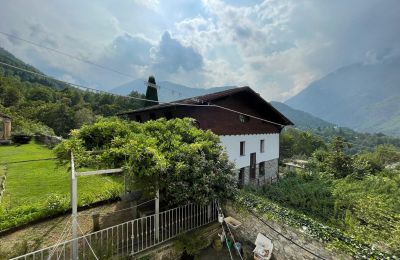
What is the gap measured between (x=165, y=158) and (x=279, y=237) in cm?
431

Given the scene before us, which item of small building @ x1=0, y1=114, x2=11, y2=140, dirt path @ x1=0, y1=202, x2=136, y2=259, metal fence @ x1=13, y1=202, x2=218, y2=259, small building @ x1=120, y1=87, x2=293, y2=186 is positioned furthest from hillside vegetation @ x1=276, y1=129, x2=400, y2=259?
small building @ x1=0, y1=114, x2=11, y2=140

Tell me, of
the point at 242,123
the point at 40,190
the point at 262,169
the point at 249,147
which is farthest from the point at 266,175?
the point at 40,190

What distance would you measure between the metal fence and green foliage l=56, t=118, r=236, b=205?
2.48 ft

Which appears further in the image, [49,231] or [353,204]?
[353,204]

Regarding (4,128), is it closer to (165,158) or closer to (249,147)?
(249,147)

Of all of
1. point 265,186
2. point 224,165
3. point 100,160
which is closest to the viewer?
point 100,160

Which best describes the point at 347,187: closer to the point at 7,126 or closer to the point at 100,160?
the point at 100,160

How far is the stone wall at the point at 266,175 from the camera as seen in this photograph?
1664 cm

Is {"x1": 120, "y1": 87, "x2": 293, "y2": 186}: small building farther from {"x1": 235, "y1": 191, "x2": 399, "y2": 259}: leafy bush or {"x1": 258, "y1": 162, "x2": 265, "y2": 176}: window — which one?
{"x1": 235, "y1": 191, "x2": 399, "y2": 259}: leafy bush

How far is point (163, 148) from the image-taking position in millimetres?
7359

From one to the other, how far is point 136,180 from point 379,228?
399 inches

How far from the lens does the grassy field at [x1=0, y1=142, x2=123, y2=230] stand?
24.0ft

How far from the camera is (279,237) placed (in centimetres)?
699

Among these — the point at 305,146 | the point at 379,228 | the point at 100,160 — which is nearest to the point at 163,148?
the point at 100,160
